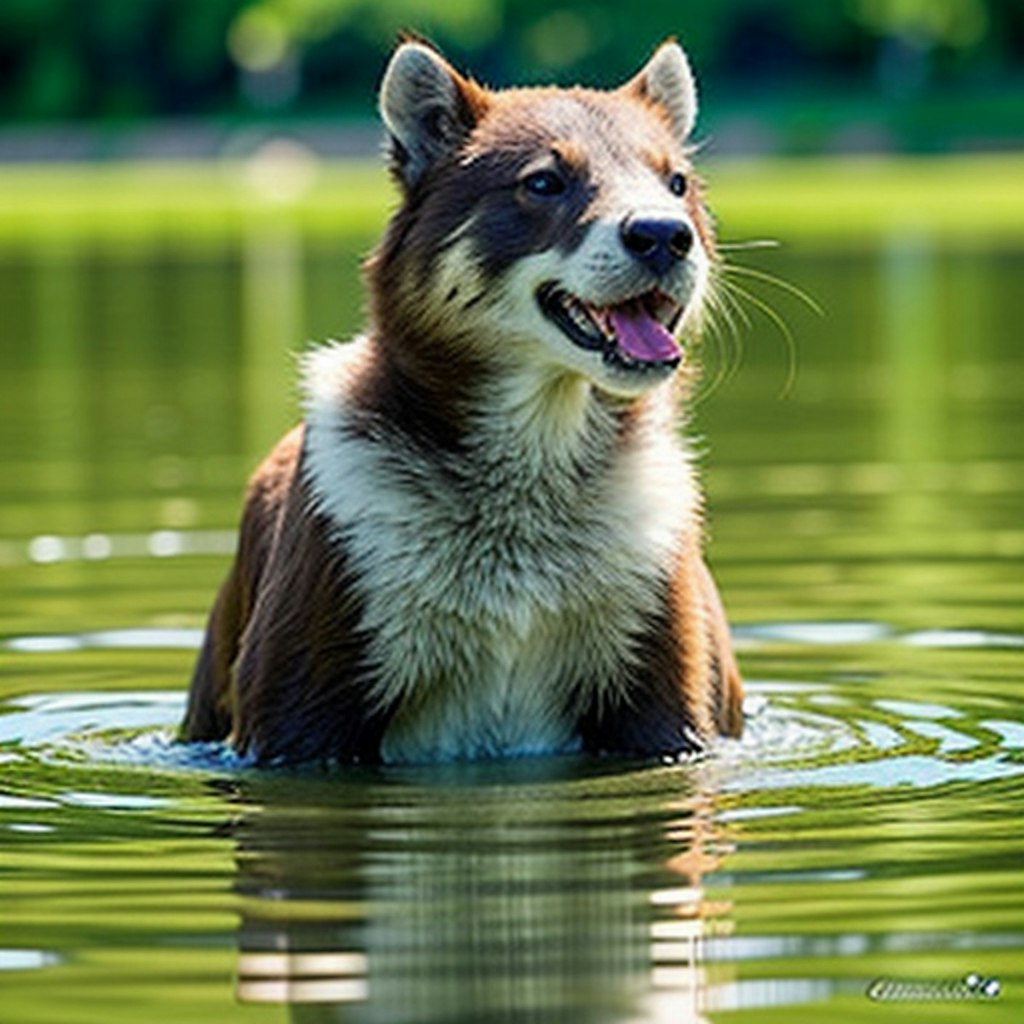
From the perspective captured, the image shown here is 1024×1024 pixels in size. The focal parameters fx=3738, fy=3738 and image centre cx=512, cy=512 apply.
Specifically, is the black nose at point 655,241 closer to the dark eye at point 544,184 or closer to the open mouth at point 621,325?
the open mouth at point 621,325

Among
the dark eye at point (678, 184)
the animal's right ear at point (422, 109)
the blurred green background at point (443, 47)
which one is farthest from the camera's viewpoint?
the blurred green background at point (443, 47)

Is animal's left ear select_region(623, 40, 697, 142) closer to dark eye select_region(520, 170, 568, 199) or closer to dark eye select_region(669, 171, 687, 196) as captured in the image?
dark eye select_region(669, 171, 687, 196)

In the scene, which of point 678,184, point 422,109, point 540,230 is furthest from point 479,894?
point 422,109

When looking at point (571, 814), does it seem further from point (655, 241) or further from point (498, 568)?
point (655, 241)

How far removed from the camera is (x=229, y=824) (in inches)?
389

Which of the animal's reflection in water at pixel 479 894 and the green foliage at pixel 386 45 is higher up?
the animal's reflection in water at pixel 479 894

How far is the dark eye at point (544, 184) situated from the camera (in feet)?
34.8

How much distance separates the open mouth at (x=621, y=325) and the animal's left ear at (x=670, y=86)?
3.09ft

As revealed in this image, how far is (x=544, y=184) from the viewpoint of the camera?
10.6m

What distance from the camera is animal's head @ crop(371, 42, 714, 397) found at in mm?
10297

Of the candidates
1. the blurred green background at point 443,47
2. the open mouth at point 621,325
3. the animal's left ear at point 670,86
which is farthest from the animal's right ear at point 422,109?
the blurred green background at point 443,47

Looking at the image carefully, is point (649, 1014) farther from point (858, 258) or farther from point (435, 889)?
point (858, 258)

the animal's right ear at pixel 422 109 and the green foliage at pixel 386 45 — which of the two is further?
the green foliage at pixel 386 45

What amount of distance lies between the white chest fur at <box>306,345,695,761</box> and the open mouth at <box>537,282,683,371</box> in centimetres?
34
